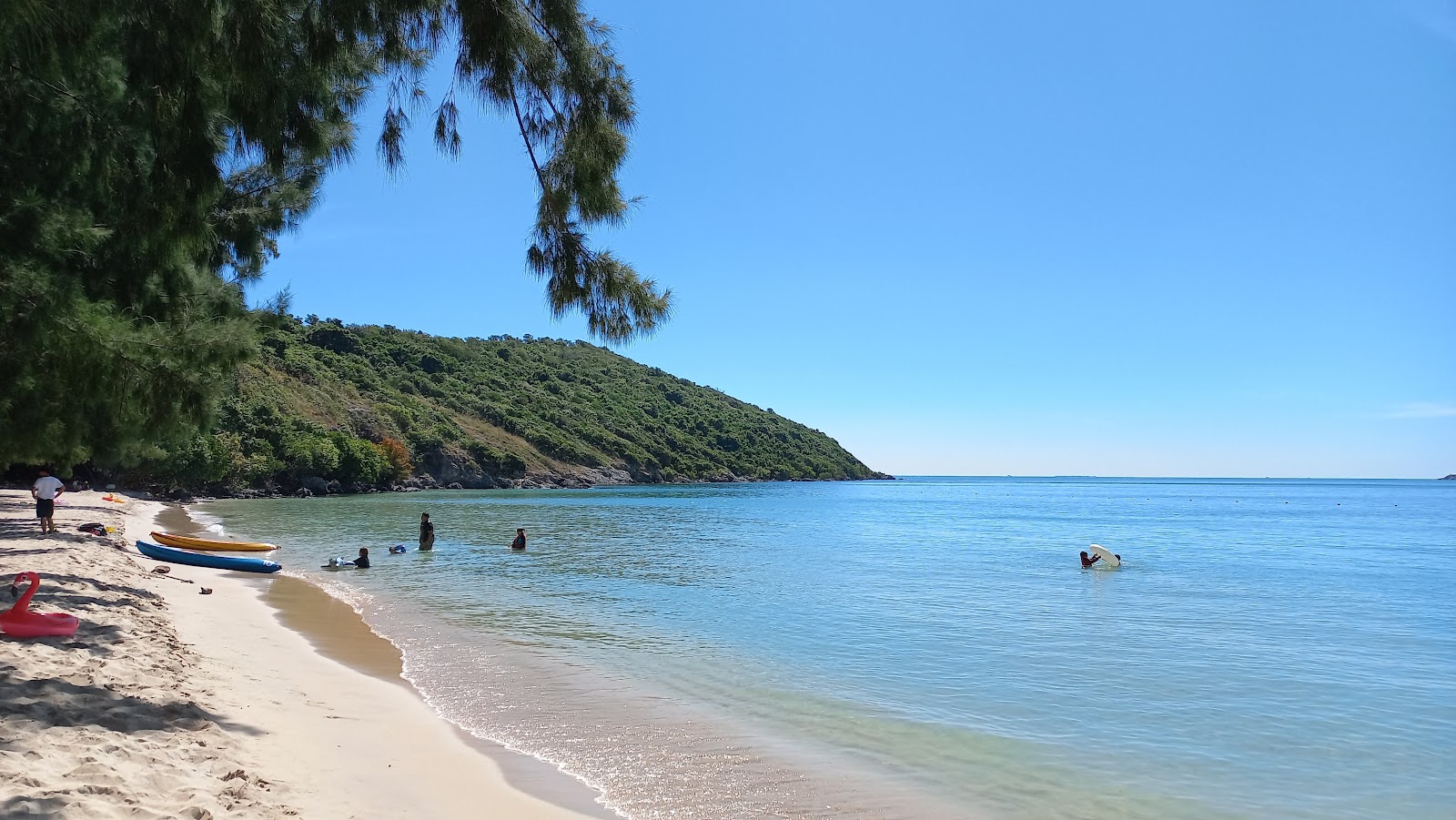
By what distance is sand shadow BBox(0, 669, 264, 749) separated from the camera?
16.7 feet

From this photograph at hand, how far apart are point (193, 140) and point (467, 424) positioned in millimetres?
100711

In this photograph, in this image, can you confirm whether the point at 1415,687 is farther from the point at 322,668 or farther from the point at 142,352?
the point at 142,352

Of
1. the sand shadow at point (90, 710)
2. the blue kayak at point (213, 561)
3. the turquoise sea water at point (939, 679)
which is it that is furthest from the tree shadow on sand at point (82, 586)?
the blue kayak at point (213, 561)

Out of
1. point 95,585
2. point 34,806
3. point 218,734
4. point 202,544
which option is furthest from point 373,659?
point 202,544

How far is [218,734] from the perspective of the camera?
5523mm

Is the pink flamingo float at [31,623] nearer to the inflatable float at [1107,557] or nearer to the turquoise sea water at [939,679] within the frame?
the turquoise sea water at [939,679]

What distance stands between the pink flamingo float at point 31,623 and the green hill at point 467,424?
36.7m

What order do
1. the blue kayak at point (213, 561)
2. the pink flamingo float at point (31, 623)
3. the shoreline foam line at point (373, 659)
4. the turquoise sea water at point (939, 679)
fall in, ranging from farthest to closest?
the blue kayak at point (213, 561) < the pink flamingo float at point (31, 623) < the turquoise sea water at point (939, 679) < the shoreline foam line at point (373, 659)

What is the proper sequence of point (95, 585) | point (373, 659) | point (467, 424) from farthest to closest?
point (467, 424) → point (95, 585) → point (373, 659)

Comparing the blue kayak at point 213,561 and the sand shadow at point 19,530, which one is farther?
the blue kayak at point 213,561

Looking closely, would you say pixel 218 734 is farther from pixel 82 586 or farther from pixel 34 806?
pixel 82 586

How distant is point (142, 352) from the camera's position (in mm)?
5996

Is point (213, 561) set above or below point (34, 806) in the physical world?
below

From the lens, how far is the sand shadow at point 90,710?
5.08m
